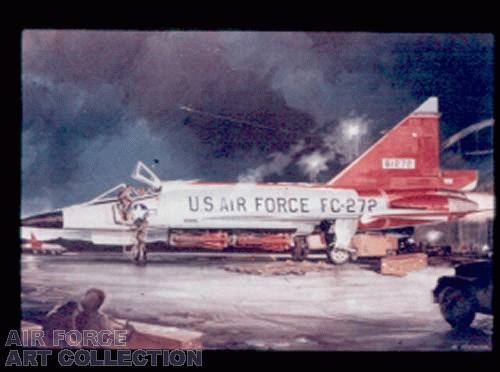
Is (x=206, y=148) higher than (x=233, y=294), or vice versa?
(x=206, y=148)

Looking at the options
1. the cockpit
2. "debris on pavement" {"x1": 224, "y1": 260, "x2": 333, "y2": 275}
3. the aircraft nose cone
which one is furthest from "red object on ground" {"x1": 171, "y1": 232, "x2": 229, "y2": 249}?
the aircraft nose cone

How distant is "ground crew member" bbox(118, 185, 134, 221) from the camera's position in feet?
9.50

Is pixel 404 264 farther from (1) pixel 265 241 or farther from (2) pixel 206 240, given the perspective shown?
(2) pixel 206 240

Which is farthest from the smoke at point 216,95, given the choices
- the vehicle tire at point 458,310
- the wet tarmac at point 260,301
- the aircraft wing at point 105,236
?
the vehicle tire at point 458,310

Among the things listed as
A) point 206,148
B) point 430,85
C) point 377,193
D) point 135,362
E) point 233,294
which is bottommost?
point 135,362

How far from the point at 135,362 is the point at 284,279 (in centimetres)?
78

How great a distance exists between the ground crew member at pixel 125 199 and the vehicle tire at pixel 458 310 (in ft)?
5.07

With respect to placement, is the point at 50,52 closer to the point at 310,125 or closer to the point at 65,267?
the point at 65,267

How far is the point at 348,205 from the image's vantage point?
9.68ft

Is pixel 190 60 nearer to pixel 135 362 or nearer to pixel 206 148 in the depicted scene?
pixel 206 148

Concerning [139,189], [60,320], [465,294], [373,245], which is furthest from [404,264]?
[60,320]

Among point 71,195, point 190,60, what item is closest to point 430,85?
point 190,60

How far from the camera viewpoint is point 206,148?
9.46 ft

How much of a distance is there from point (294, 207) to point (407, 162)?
0.58m
